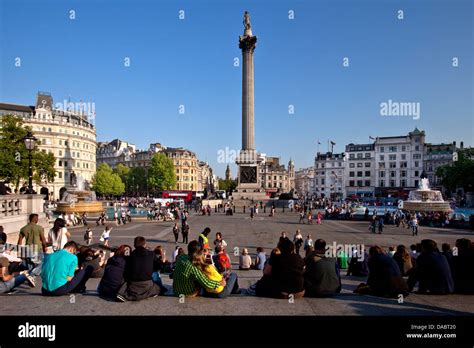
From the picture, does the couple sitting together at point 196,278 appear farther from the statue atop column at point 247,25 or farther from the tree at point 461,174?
the tree at point 461,174

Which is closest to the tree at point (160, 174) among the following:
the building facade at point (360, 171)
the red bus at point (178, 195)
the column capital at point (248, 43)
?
the red bus at point (178, 195)

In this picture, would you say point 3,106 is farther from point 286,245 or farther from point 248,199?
point 286,245

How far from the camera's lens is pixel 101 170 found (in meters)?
94.2

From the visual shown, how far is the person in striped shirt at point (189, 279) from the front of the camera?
6668mm

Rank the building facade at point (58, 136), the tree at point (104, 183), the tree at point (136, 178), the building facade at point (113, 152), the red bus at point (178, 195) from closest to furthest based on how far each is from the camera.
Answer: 1. the red bus at point (178, 195)
2. the building facade at point (58, 136)
3. the tree at point (104, 183)
4. the tree at point (136, 178)
5. the building facade at point (113, 152)

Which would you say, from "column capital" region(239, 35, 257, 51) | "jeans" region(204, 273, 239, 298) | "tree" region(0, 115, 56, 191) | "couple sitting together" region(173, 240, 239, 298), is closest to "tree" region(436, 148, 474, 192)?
"column capital" region(239, 35, 257, 51)

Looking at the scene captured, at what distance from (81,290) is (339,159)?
373ft

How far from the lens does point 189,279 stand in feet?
22.0

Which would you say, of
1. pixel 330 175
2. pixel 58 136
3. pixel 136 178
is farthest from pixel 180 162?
pixel 330 175

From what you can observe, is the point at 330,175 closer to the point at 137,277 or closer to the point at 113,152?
the point at 113,152

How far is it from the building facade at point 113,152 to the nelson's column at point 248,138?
274ft

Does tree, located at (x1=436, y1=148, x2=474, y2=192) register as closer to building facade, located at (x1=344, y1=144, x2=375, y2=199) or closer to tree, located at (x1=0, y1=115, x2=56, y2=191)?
building facade, located at (x1=344, y1=144, x2=375, y2=199)

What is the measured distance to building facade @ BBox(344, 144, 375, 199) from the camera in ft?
346

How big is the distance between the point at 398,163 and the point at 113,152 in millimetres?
105801
